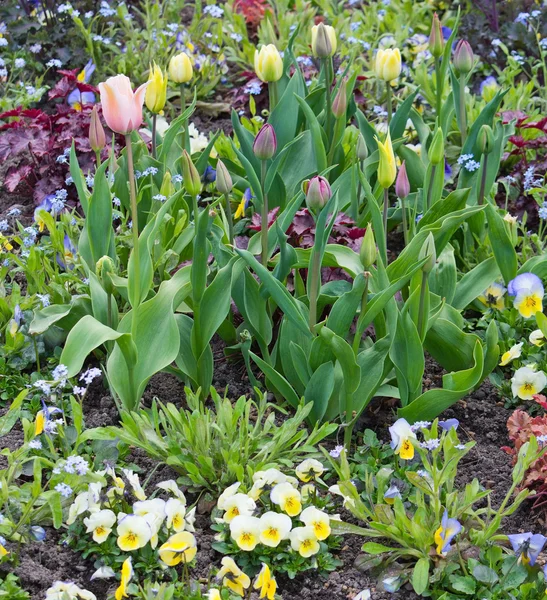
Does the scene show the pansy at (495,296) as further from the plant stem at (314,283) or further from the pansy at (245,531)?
the pansy at (245,531)

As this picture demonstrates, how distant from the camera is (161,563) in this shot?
5.58 ft

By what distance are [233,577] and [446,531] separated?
0.42 metres

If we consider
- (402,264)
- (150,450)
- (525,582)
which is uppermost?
(402,264)

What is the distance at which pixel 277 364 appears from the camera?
226 cm

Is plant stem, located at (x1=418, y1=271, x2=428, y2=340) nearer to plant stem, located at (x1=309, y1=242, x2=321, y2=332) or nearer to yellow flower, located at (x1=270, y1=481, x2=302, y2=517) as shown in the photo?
plant stem, located at (x1=309, y1=242, x2=321, y2=332)

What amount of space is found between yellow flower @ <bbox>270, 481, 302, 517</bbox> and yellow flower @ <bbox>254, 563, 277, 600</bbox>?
0.17 metres

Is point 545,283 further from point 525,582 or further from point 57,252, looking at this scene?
point 57,252

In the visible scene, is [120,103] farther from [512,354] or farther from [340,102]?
[512,354]

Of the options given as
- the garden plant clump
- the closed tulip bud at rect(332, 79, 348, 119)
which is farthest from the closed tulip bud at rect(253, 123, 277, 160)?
the closed tulip bud at rect(332, 79, 348, 119)

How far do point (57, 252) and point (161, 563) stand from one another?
3.95ft

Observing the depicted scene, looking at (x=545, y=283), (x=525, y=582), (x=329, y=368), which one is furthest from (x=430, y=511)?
(x=545, y=283)

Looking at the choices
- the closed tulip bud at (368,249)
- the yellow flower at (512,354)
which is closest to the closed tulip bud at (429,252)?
the closed tulip bud at (368,249)

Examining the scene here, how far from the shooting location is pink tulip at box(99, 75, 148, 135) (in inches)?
67.3

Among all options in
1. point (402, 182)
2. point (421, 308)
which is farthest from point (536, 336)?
point (402, 182)
